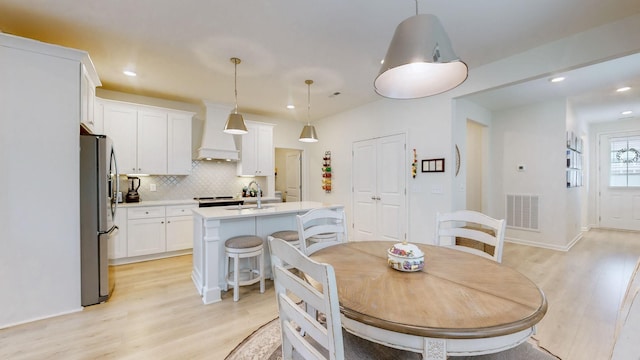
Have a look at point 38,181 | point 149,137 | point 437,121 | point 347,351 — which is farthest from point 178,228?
point 437,121

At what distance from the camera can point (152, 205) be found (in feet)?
12.7

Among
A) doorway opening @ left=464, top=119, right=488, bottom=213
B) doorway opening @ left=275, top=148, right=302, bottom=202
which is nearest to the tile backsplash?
doorway opening @ left=275, top=148, right=302, bottom=202

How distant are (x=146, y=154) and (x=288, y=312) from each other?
412 cm

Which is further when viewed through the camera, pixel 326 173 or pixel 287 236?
pixel 326 173

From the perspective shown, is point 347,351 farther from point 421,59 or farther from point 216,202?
point 216,202

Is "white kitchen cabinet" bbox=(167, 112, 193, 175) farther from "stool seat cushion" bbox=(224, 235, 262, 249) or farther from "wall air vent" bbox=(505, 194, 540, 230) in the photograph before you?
"wall air vent" bbox=(505, 194, 540, 230)

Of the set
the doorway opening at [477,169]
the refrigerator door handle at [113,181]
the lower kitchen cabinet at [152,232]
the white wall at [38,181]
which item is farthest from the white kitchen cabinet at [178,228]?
the doorway opening at [477,169]

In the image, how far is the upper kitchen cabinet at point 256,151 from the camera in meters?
5.04

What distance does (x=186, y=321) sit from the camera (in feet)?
7.43

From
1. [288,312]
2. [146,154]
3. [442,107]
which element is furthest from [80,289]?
[442,107]

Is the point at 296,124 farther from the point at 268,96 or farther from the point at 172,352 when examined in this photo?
the point at 172,352

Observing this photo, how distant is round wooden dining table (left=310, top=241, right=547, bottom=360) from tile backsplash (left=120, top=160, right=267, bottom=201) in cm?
418

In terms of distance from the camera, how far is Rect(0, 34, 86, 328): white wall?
2.16 metres

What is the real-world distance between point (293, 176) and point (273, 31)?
4.44 meters
